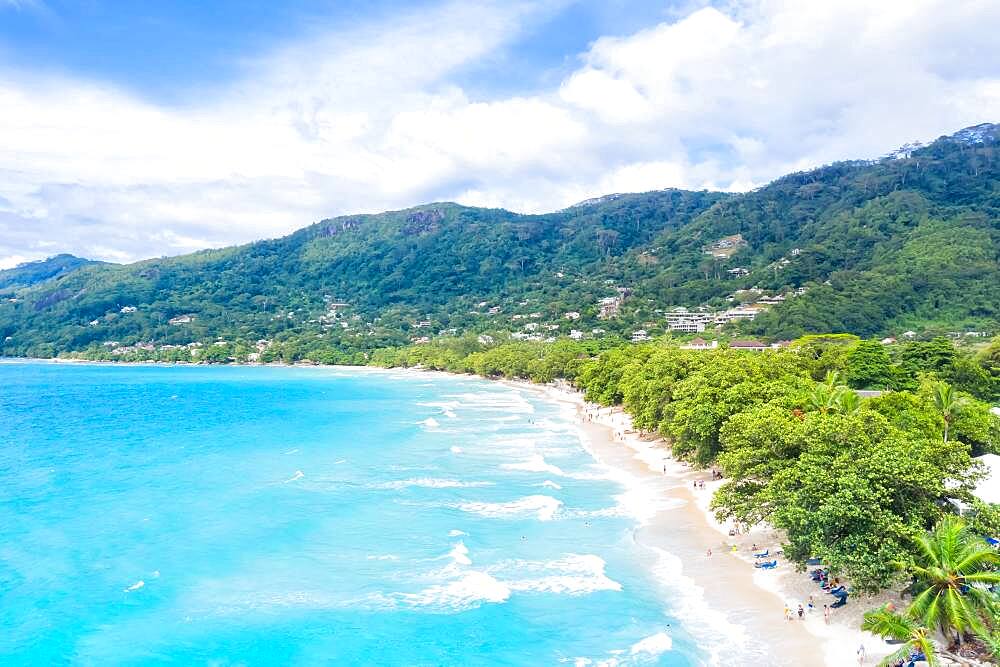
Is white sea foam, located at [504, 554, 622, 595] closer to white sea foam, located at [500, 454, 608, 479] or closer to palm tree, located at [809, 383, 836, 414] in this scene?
white sea foam, located at [500, 454, 608, 479]

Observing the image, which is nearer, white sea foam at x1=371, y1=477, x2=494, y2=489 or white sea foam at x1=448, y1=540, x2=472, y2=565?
white sea foam at x1=448, y1=540, x2=472, y2=565

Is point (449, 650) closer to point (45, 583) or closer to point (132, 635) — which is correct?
point (132, 635)

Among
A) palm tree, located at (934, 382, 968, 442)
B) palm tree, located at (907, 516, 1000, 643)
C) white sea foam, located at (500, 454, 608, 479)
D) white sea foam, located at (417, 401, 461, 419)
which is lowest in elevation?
white sea foam, located at (500, 454, 608, 479)

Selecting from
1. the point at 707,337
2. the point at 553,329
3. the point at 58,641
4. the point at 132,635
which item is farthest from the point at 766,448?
the point at 553,329

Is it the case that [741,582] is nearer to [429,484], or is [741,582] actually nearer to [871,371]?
[429,484]

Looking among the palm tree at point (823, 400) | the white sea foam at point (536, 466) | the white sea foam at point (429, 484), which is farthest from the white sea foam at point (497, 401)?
the palm tree at point (823, 400)

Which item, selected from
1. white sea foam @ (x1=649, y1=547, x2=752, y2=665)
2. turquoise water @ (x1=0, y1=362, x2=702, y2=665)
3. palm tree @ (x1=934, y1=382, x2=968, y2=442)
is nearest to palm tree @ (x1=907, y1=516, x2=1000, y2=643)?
white sea foam @ (x1=649, y1=547, x2=752, y2=665)
